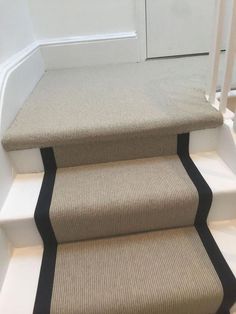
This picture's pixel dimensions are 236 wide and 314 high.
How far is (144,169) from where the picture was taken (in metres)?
0.99

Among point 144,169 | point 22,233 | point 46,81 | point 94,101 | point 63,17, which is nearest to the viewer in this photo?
point 22,233

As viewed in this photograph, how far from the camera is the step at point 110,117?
96cm

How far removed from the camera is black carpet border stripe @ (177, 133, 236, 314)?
29.1 inches

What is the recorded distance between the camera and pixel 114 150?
1.03 m

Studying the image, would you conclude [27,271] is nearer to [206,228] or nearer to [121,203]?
[121,203]

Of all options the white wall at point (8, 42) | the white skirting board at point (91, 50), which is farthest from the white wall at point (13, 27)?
the white skirting board at point (91, 50)

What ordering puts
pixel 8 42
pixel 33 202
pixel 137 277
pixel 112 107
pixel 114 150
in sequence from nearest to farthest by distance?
pixel 137 277 → pixel 33 202 → pixel 114 150 → pixel 112 107 → pixel 8 42

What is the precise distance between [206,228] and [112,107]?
2.14 ft

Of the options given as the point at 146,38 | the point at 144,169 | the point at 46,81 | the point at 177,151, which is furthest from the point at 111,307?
the point at 146,38

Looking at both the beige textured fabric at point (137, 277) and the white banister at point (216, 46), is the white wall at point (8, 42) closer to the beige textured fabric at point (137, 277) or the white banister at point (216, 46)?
the beige textured fabric at point (137, 277)

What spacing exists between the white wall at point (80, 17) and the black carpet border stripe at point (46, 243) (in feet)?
3.90

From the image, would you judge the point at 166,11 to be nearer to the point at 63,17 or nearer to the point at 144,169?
the point at 63,17

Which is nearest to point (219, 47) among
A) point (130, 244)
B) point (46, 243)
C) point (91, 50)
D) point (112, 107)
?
point (112, 107)

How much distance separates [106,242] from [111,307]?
8.8 inches
